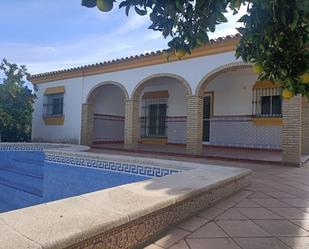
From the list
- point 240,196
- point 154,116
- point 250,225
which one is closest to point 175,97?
point 154,116

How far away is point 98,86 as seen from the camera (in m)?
14.4

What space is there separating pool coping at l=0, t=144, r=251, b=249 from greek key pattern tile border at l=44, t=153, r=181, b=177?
90.4 inches

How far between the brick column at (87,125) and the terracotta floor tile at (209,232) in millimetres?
11889

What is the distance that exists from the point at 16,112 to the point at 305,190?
14.1 metres

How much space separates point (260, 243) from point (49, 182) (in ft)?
23.8

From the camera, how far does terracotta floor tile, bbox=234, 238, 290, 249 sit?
2.92 metres

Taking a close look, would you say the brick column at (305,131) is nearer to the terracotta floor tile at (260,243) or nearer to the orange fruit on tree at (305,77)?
the terracotta floor tile at (260,243)

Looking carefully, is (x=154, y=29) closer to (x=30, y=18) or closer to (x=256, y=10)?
(x=256, y=10)

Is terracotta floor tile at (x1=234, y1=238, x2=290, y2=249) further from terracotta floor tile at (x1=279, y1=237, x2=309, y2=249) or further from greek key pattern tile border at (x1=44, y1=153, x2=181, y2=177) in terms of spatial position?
greek key pattern tile border at (x1=44, y1=153, x2=181, y2=177)

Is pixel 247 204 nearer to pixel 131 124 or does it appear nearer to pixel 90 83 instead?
pixel 131 124

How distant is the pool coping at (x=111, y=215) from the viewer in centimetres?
202

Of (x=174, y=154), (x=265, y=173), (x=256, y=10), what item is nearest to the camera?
(x=256, y=10)

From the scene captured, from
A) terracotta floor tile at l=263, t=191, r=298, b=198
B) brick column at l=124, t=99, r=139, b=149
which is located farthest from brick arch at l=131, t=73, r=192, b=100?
terracotta floor tile at l=263, t=191, r=298, b=198

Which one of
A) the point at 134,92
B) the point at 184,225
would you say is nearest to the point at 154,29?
the point at 184,225
